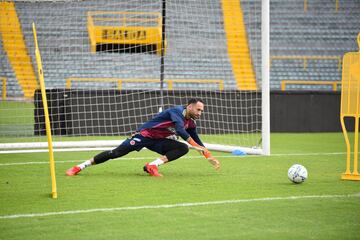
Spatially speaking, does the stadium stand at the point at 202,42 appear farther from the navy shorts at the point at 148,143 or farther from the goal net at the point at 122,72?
the navy shorts at the point at 148,143

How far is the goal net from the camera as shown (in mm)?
18125

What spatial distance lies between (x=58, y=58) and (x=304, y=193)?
43.4 ft

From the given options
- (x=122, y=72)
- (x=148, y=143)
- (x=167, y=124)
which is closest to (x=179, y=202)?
(x=167, y=124)

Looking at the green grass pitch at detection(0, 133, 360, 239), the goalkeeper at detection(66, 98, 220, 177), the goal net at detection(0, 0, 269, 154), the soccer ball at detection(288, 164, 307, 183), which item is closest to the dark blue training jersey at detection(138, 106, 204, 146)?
the goalkeeper at detection(66, 98, 220, 177)

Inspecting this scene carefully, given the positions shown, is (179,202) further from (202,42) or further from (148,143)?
(202,42)

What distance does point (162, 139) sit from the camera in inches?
424

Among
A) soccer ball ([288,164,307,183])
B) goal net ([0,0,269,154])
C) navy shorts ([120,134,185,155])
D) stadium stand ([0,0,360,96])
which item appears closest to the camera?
soccer ball ([288,164,307,183])

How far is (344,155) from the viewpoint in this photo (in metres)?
14.2

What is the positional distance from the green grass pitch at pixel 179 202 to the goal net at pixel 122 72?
3.12 m

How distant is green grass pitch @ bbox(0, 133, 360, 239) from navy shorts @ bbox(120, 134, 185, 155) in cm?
41

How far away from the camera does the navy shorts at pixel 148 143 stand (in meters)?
10.6

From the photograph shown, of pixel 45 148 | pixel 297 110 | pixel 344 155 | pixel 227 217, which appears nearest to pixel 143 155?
pixel 45 148

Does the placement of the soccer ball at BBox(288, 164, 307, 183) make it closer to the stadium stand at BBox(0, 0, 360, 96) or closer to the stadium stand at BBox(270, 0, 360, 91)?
the stadium stand at BBox(0, 0, 360, 96)

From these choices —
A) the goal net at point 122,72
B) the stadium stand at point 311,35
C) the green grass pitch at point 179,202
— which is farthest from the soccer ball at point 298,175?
the stadium stand at point 311,35
